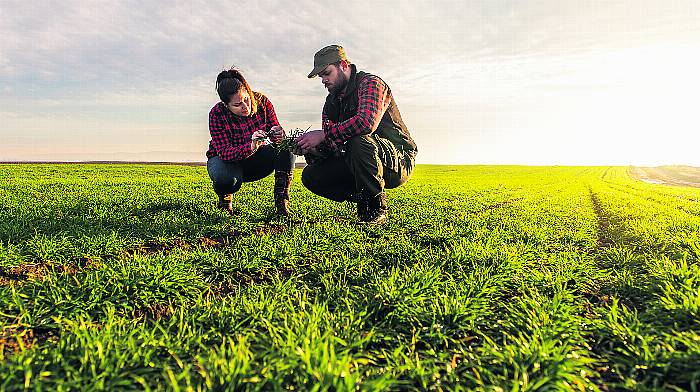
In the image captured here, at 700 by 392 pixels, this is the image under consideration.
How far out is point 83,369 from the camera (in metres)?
1.96

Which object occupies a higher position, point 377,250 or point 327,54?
point 327,54

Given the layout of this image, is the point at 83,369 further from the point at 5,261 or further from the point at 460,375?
the point at 5,261

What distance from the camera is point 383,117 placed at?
5.81 m

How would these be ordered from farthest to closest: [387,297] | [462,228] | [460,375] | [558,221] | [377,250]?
[558,221], [462,228], [377,250], [387,297], [460,375]

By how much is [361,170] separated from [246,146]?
211cm

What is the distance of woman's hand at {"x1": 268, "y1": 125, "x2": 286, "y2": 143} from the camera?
6271 mm

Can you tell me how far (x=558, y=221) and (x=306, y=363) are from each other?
22.3 ft

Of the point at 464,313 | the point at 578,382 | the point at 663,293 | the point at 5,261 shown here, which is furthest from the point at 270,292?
the point at 663,293

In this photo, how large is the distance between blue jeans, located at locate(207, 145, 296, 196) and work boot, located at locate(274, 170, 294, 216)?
7cm

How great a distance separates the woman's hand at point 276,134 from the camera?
20.6ft

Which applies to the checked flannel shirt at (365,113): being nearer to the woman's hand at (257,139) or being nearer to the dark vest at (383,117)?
the dark vest at (383,117)

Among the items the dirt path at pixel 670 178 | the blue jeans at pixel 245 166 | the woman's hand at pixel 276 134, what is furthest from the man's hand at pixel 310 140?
the dirt path at pixel 670 178

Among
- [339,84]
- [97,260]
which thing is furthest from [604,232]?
[97,260]

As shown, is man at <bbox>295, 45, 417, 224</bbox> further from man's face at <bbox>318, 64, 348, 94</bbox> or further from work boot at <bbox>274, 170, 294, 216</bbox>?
work boot at <bbox>274, 170, 294, 216</bbox>
